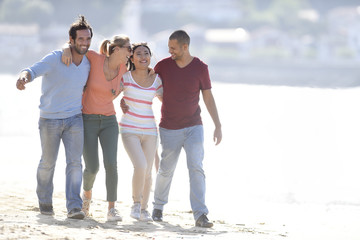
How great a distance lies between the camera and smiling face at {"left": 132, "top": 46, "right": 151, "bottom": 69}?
4137 millimetres

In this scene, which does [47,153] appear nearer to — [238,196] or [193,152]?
[193,152]

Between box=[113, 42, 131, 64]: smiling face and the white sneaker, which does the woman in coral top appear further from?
the white sneaker

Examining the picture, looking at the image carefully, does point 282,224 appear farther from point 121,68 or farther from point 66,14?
point 66,14

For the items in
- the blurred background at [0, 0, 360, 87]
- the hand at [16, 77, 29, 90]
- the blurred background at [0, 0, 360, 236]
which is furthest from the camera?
the blurred background at [0, 0, 360, 87]

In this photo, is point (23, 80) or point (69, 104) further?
point (69, 104)

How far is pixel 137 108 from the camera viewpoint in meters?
4.12

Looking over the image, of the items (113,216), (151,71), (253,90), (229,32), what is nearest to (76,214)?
(113,216)

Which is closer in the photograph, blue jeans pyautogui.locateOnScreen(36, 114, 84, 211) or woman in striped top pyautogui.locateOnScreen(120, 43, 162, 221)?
blue jeans pyautogui.locateOnScreen(36, 114, 84, 211)

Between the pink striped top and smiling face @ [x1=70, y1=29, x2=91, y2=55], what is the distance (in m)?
0.31

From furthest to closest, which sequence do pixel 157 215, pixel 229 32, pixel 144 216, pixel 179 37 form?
pixel 229 32, pixel 157 215, pixel 144 216, pixel 179 37

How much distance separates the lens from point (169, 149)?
428 cm

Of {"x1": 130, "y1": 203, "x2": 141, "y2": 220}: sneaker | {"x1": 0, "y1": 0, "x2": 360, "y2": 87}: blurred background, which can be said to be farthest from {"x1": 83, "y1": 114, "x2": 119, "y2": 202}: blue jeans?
{"x1": 0, "y1": 0, "x2": 360, "y2": 87}: blurred background

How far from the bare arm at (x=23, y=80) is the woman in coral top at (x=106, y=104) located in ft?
1.27

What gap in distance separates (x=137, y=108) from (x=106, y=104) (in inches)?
7.4
